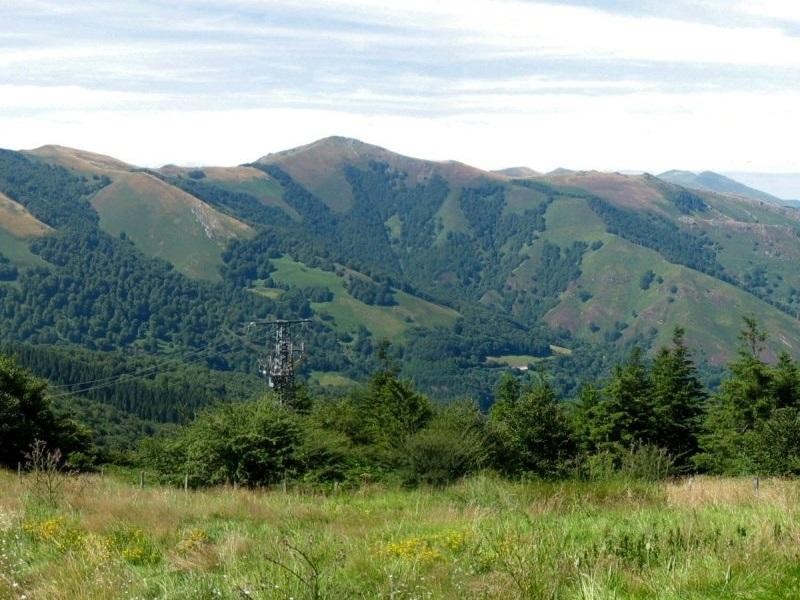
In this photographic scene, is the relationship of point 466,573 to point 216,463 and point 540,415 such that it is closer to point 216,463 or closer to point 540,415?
point 216,463

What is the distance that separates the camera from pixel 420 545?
7.79 meters

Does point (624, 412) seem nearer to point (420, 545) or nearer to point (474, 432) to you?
point (474, 432)

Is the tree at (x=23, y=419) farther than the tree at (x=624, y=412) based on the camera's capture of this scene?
No

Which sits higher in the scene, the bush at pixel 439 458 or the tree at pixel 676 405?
the bush at pixel 439 458

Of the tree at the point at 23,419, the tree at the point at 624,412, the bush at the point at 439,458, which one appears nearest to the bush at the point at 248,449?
the bush at the point at 439,458

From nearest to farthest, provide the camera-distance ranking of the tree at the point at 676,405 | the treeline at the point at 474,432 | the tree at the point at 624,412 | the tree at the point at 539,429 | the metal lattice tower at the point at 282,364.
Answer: the treeline at the point at 474,432
the tree at the point at 539,429
the tree at the point at 624,412
the tree at the point at 676,405
the metal lattice tower at the point at 282,364

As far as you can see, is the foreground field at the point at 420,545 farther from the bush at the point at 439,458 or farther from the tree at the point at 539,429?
the tree at the point at 539,429

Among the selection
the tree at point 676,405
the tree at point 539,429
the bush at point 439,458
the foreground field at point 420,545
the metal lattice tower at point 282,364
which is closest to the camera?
the foreground field at point 420,545

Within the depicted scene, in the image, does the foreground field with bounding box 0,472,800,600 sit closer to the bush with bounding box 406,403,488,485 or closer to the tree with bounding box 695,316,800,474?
the bush with bounding box 406,403,488,485

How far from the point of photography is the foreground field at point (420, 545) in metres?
6.18

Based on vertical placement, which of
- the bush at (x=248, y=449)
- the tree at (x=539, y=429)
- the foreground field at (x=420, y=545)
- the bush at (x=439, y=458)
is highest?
the foreground field at (x=420, y=545)

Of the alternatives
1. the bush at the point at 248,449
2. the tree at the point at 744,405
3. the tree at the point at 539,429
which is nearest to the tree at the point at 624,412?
the tree at the point at 539,429

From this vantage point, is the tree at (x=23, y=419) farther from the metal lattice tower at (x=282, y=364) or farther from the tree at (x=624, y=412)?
the tree at (x=624, y=412)

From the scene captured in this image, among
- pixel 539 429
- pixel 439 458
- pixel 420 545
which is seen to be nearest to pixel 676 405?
pixel 539 429
